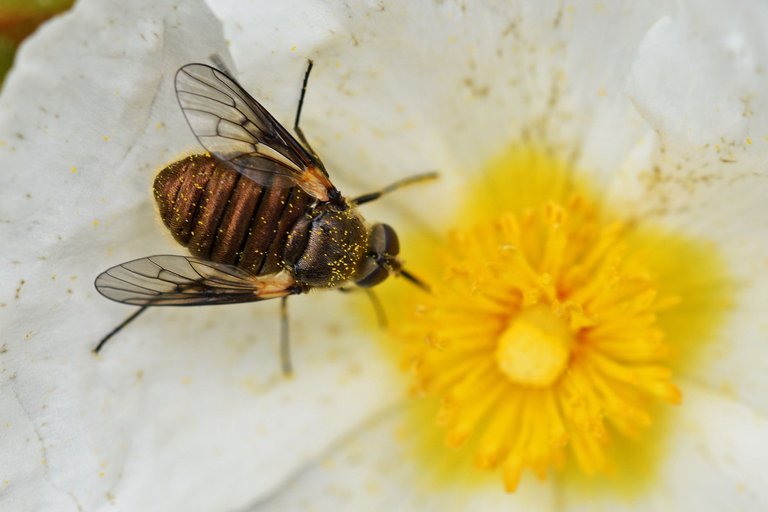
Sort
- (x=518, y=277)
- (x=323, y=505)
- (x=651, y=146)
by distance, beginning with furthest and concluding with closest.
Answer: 1. (x=323, y=505)
2. (x=518, y=277)
3. (x=651, y=146)

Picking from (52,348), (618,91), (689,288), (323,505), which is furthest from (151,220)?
(689,288)

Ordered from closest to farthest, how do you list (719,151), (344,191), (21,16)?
(719,151), (21,16), (344,191)

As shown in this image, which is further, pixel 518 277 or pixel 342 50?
pixel 518 277

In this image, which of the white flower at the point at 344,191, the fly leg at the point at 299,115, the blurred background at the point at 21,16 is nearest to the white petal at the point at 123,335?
the white flower at the point at 344,191

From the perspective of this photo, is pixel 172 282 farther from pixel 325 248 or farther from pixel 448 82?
pixel 448 82

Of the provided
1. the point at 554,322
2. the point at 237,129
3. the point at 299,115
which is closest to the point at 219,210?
the point at 237,129

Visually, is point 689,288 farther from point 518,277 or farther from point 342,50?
point 342,50
